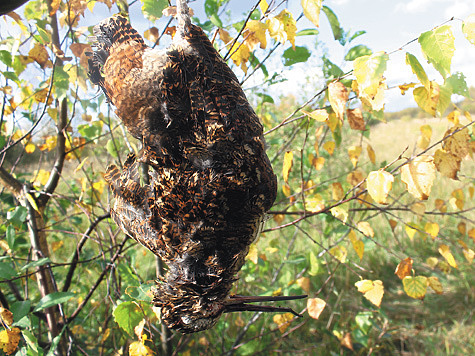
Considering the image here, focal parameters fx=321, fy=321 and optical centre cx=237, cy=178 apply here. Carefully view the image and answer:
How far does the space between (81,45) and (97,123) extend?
0.70 m

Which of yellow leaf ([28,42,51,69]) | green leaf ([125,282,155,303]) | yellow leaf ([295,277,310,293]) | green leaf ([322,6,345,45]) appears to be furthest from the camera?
yellow leaf ([295,277,310,293])

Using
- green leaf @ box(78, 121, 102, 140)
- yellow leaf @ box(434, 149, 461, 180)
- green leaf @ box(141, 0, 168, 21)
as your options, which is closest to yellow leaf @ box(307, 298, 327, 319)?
yellow leaf @ box(434, 149, 461, 180)

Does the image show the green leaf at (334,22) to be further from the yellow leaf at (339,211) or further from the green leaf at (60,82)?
the green leaf at (60,82)

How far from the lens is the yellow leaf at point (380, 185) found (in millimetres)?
959

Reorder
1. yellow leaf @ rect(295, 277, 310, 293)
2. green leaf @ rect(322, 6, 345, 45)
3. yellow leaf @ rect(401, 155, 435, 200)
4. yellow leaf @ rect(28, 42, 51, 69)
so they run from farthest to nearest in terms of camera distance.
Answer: yellow leaf @ rect(295, 277, 310, 293)
yellow leaf @ rect(28, 42, 51, 69)
green leaf @ rect(322, 6, 345, 45)
yellow leaf @ rect(401, 155, 435, 200)

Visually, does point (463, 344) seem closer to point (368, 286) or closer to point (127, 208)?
point (368, 286)

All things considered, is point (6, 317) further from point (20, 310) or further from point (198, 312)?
point (198, 312)

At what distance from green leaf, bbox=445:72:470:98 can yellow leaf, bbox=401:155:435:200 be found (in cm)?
22


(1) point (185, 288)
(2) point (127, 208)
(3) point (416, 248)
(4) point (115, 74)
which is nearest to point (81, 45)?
(4) point (115, 74)

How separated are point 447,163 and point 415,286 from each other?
571mm

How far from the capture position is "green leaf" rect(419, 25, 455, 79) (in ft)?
2.42

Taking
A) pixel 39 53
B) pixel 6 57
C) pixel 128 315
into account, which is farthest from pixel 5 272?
pixel 39 53

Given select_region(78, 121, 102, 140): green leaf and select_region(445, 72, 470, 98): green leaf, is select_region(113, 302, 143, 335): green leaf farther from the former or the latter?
select_region(445, 72, 470, 98): green leaf

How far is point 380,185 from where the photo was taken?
0.99m
